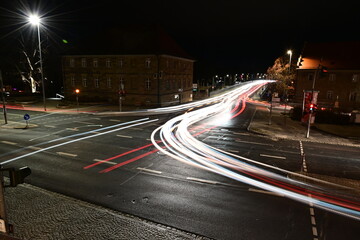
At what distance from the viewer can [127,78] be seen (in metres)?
39.9

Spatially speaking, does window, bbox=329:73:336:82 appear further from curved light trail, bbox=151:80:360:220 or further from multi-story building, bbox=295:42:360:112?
curved light trail, bbox=151:80:360:220

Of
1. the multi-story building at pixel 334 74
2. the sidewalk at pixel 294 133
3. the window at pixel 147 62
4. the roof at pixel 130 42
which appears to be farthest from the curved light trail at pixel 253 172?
the multi-story building at pixel 334 74

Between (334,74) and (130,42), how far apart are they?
35513 millimetres

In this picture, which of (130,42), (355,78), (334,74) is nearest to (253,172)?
(130,42)

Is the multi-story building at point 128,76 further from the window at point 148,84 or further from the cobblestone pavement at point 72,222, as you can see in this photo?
the cobblestone pavement at point 72,222

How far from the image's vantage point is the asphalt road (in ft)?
25.7

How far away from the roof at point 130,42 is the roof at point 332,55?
2483 centimetres

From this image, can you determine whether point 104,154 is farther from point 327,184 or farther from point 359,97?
point 359,97

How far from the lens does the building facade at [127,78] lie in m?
38.6

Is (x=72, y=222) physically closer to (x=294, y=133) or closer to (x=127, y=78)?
(x=294, y=133)

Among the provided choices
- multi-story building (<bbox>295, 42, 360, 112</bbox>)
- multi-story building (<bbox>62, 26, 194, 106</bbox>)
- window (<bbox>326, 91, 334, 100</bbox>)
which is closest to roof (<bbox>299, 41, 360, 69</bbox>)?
multi-story building (<bbox>295, 42, 360, 112</bbox>)

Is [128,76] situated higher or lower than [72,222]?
higher

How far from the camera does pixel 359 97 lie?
39312 mm

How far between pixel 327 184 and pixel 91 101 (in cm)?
3728
